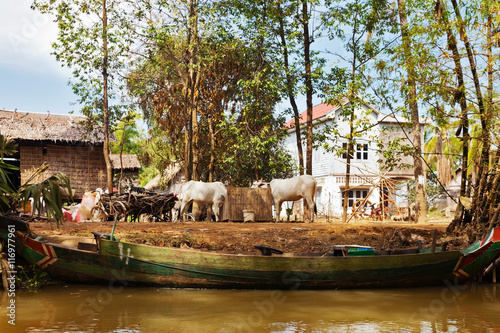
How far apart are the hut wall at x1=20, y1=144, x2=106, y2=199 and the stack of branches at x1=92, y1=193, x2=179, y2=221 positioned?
788cm

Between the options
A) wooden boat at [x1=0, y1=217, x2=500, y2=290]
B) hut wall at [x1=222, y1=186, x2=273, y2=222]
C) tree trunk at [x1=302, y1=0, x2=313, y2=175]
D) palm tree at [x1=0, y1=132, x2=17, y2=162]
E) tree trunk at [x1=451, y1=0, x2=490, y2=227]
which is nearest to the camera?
palm tree at [x1=0, y1=132, x2=17, y2=162]

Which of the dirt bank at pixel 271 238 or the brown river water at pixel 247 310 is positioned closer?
the brown river water at pixel 247 310

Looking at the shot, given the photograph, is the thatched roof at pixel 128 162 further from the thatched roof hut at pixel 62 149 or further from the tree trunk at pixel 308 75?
the tree trunk at pixel 308 75

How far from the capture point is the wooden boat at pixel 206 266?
8367mm

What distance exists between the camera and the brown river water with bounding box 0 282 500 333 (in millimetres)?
6355

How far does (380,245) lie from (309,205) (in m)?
6.95

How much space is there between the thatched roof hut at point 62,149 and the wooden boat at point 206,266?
52.2 feet

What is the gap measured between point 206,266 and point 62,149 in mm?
18155

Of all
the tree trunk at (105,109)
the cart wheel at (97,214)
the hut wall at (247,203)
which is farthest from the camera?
the tree trunk at (105,109)

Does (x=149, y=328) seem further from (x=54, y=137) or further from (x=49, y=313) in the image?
(x=54, y=137)

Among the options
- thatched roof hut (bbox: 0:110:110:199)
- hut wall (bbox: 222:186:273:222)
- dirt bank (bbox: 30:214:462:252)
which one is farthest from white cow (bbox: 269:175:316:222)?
thatched roof hut (bbox: 0:110:110:199)

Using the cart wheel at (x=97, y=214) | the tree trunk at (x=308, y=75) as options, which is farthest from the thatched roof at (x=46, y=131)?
the tree trunk at (x=308, y=75)

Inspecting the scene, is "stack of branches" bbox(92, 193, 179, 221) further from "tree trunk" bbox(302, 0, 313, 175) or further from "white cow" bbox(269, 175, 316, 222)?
"tree trunk" bbox(302, 0, 313, 175)

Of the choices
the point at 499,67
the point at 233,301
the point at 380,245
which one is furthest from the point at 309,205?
the point at 233,301
